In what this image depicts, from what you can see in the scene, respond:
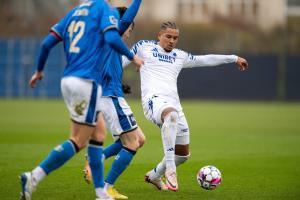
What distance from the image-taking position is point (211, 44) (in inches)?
1668

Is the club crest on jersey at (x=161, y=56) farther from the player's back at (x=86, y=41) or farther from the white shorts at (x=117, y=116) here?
the player's back at (x=86, y=41)

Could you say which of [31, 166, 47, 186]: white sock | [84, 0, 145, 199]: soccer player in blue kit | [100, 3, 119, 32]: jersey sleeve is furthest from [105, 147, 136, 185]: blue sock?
[100, 3, 119, 32]: jersey sleeve

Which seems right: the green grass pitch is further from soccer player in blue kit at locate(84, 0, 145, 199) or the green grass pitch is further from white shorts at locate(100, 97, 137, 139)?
white shorts at locate(100, 97, 137, 139)

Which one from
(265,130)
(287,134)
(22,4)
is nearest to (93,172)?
(287,134)

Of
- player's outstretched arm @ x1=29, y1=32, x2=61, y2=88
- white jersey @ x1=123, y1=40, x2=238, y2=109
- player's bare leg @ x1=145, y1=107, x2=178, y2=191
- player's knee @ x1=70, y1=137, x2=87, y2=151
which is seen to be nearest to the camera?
player's knee @ x1=70, y1=137, x2=87, y2=151

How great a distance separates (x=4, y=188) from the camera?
30.5ft

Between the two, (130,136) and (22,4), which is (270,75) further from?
(130,136)

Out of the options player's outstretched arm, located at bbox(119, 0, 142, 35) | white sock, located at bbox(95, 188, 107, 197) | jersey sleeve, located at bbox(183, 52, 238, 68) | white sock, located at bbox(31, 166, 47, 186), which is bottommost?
white sock, located at bbox(95, 188, 107, 197)

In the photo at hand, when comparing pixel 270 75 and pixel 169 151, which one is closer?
pixel 169 151

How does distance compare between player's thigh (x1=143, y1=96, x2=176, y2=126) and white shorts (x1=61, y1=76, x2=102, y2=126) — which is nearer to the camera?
white shorts (x1=61, y1=76, x2=102, y2=126)

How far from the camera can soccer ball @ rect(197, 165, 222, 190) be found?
31.1 ft

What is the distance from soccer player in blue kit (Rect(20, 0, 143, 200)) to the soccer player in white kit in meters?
1.91

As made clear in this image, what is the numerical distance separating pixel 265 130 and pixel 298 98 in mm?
16854

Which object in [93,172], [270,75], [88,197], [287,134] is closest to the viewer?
[93,172]
